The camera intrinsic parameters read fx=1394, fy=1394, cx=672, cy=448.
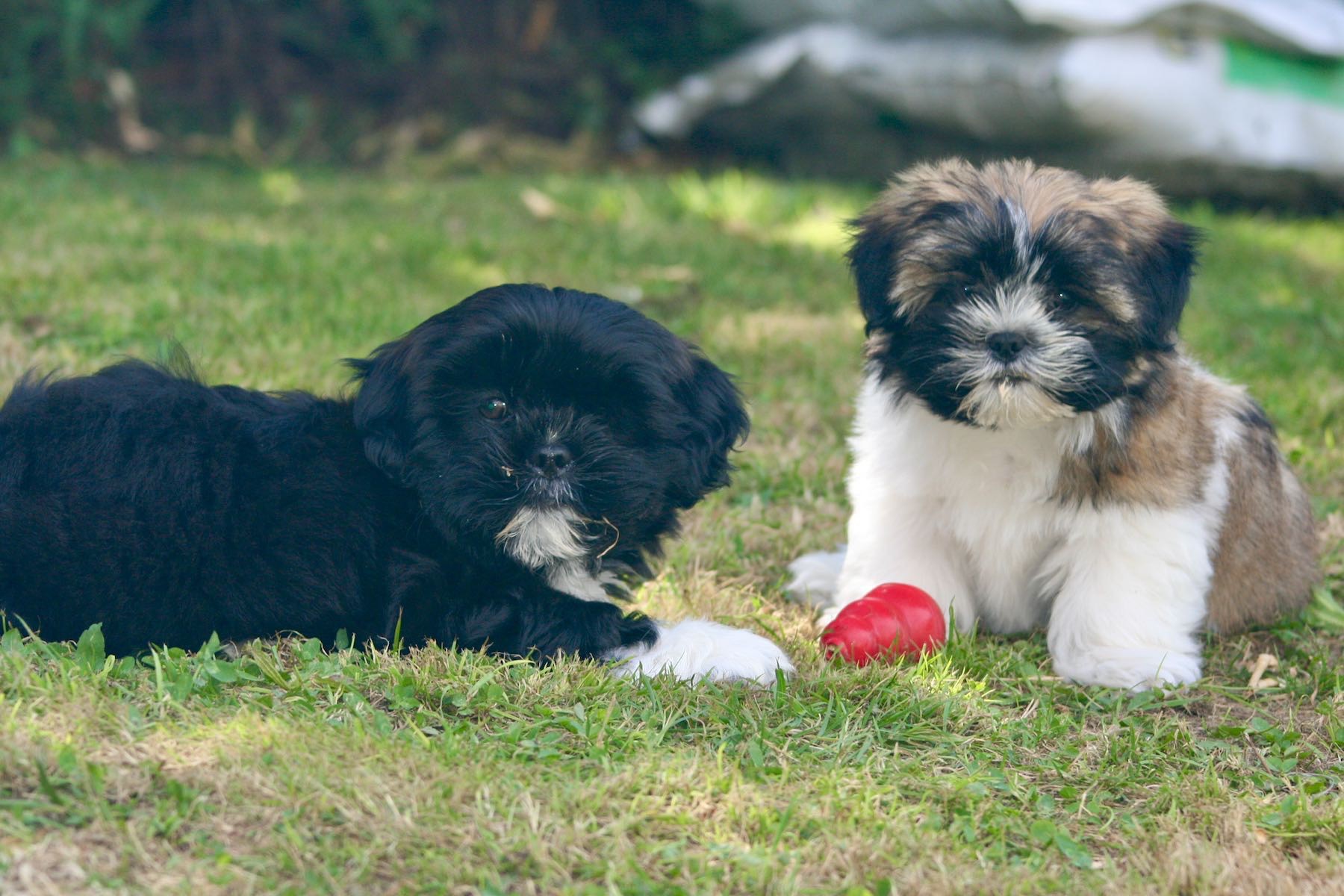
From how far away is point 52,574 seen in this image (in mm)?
2891

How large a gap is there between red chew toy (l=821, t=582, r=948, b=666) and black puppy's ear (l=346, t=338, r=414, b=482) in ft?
3.73

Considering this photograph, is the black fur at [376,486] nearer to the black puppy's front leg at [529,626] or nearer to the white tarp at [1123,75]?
the black puppy's front leg at [529,626]

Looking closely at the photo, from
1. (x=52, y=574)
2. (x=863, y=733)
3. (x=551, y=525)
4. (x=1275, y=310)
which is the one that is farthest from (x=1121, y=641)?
(x=1275, y=310)

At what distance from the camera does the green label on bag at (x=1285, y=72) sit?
8.52 meters

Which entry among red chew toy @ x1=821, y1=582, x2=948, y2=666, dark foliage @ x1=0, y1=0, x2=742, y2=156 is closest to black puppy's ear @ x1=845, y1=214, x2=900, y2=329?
red chew toy @ x1=821, y1=582, x2=948, y2=666

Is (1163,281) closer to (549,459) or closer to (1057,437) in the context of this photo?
(1057,437)

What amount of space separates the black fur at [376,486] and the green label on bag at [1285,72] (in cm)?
666

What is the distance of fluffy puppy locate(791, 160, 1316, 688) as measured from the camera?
3.14 m

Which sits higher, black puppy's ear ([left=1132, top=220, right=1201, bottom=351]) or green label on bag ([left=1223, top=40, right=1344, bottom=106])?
green label on bag ([left=1223, top=40, right=1344, bottom=106])

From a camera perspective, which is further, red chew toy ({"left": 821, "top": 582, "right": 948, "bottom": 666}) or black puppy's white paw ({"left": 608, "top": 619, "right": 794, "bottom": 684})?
red chew toy ({"left": 821, "top": 582, "right": 948, "bottom": 666})

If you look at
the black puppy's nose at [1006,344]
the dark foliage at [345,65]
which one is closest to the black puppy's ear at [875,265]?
the black puppy's nose at [1006,344]

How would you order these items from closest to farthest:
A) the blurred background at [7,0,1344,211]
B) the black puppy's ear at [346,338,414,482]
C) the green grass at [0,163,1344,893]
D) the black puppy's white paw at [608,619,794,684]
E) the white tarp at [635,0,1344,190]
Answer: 1. the green grass at [0,163,1344,893]
2. the black puppy's ear at [346,338,414,482]
3. the black puppy's white paw at [608,619,794,684]
4. the white tarp at [635,0,1344,190]
5. the blurred background at [7,0,1344,211]

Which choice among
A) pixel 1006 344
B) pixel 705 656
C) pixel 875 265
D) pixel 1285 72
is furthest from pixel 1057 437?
pixel 1285 72

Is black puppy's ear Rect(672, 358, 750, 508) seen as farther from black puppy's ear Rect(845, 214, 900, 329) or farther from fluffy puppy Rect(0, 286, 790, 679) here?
black puppy's ear Rect(845, 214, 900, 329)
